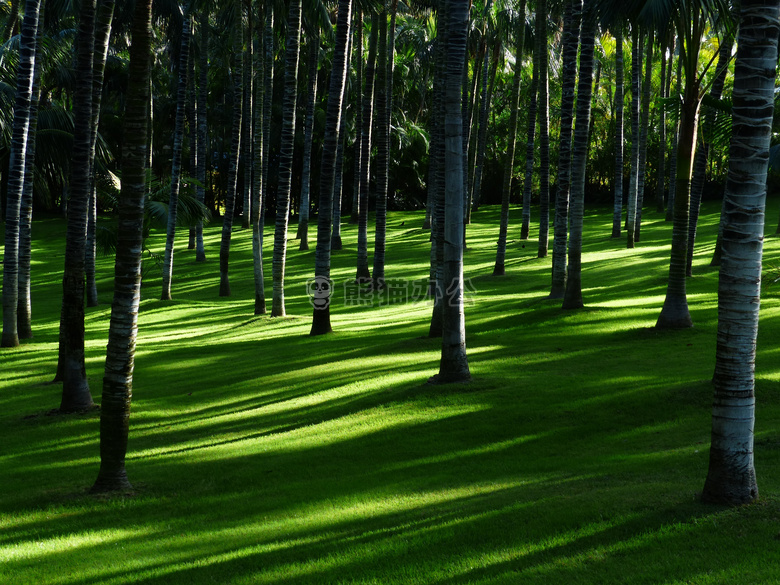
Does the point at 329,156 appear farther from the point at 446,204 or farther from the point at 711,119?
the point at 711,119

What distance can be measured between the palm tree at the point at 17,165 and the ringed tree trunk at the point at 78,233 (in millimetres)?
4326

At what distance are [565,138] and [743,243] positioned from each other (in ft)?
47.7

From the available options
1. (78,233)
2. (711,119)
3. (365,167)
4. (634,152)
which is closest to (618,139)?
(634,152)

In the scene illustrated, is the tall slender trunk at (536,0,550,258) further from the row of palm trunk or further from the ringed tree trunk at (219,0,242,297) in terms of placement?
the ringed tree trunk at (219,0,242,297)

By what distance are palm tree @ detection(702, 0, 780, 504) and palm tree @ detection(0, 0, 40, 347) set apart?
14924mm

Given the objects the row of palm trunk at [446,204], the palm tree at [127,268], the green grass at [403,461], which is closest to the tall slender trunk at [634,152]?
the row of palm trunk at [446,204]

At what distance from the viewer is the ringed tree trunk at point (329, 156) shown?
1855cm

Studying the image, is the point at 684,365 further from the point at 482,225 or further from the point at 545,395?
the point at 482,225

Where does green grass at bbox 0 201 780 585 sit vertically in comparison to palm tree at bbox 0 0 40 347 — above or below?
below

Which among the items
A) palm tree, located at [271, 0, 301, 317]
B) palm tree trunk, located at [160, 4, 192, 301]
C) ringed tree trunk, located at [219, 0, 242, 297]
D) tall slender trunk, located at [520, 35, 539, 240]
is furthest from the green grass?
tall slender trunk, located at [520, 35, 539, 240]

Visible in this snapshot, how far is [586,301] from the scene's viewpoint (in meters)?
20.6

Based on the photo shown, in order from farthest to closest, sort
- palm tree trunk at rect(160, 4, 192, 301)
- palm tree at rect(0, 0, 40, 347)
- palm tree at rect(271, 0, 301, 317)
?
palm tree trunk at rect(160, 4, 192, 301) → palm tree at rect(271, 0, 301, 317) → palm tree at rect(0, 0, 40, 347)

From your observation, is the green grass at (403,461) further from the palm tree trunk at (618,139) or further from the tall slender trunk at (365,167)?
the palm tree trunk at (618,139)

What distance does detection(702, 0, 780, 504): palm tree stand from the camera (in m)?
6.27
